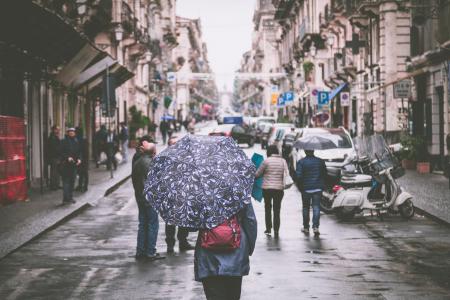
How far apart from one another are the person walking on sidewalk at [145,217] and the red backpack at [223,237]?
6.07 m

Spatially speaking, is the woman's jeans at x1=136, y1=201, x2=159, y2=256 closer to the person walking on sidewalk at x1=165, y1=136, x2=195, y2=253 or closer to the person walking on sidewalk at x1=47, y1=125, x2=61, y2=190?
the person walking on sidewalk at x1=165, y1=136, x2=195, y2=253

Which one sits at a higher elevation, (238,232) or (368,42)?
(368,42)

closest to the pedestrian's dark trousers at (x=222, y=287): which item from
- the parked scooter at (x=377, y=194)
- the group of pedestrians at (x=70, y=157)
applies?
the parked scooter at (x=377, y=194)

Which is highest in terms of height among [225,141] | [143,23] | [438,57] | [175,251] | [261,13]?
[261,13]

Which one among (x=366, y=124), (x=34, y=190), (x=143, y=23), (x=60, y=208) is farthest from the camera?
(x=143, y=23)

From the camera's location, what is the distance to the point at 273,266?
1182 cm

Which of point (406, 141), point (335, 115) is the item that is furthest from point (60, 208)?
point (335, 115)

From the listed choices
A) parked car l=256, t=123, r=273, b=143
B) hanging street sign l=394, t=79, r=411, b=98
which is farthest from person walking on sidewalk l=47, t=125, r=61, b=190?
parked car l=256, t=123, r=273, b=143

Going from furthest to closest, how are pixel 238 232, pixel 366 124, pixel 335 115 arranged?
pixel 335 115, pixel 366 124, pixel 238 232

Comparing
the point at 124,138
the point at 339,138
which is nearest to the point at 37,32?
the point at 339,138

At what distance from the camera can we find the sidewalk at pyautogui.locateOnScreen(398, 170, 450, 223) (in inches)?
730

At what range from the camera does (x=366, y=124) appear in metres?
43.1

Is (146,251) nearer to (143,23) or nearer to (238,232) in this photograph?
(238,232)

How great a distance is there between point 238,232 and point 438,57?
84.4ft
